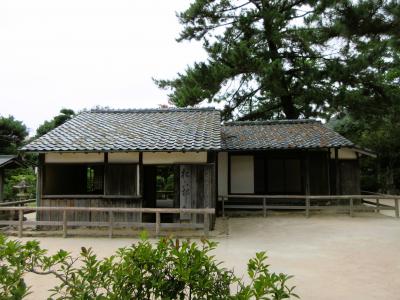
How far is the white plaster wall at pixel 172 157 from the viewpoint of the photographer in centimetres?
961

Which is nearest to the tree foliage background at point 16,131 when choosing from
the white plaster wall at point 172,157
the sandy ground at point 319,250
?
the white plaster wall at point 172,157

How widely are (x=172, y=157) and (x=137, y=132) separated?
1836mm

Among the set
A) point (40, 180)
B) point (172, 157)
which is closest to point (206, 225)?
point (172, 157)

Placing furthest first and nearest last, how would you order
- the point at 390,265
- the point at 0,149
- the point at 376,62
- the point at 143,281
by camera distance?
the point at 0,149 → the point at 376,62 → the point at 390,265 → the point at 143,281

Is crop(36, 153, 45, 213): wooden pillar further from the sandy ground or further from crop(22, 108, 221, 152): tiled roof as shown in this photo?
the sandy ground

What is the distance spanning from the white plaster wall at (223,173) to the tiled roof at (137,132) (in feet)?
6.20

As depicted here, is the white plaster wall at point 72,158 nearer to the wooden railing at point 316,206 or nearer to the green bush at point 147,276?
the wooden railing at point 316,206

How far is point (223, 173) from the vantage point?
13875 millimetres

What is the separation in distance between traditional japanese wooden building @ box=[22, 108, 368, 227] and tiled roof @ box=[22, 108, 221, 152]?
30 millimetres

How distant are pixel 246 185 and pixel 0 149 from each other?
52.0 feet

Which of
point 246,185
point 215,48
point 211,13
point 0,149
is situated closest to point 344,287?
point 246,185

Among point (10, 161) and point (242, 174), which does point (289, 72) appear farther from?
point (10, 161)

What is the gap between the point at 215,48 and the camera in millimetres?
17422

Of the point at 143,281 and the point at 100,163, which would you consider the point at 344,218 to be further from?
the point at 143,281
